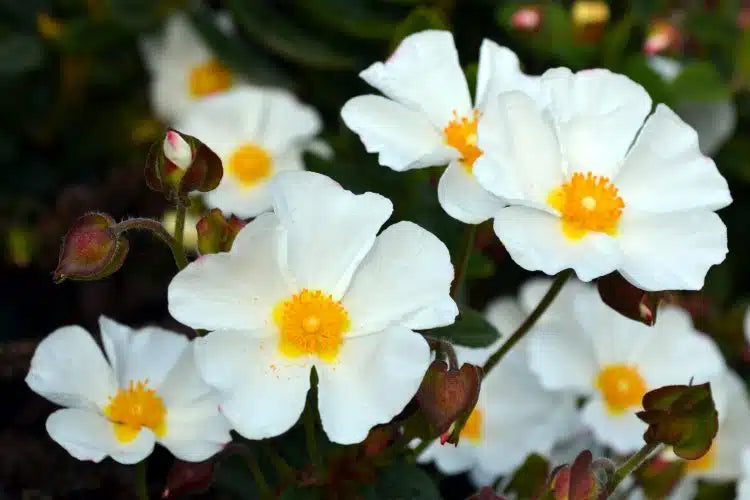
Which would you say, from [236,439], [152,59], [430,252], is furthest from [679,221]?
[152,59]

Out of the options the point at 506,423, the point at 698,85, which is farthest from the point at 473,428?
the point at 698,85

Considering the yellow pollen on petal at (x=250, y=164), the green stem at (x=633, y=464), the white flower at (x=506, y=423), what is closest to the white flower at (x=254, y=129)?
the yellow pollen on petal at (x=250, y=164)

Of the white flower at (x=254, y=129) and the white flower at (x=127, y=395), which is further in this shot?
the white flower at (x=254, y=129)

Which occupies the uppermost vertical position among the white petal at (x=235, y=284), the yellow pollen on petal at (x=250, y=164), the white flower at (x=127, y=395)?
the white petal at (x=235, y=284)

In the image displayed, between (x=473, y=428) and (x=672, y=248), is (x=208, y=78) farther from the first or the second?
(x=672, y=248)

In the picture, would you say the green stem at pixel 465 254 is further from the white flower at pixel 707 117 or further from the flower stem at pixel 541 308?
the white flower at pixel 707 117

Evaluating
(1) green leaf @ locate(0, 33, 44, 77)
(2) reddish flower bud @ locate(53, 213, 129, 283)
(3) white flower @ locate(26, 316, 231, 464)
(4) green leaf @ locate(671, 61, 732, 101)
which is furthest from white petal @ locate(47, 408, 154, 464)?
(4) green leaf @ locate(671, 61, 732, 101)
